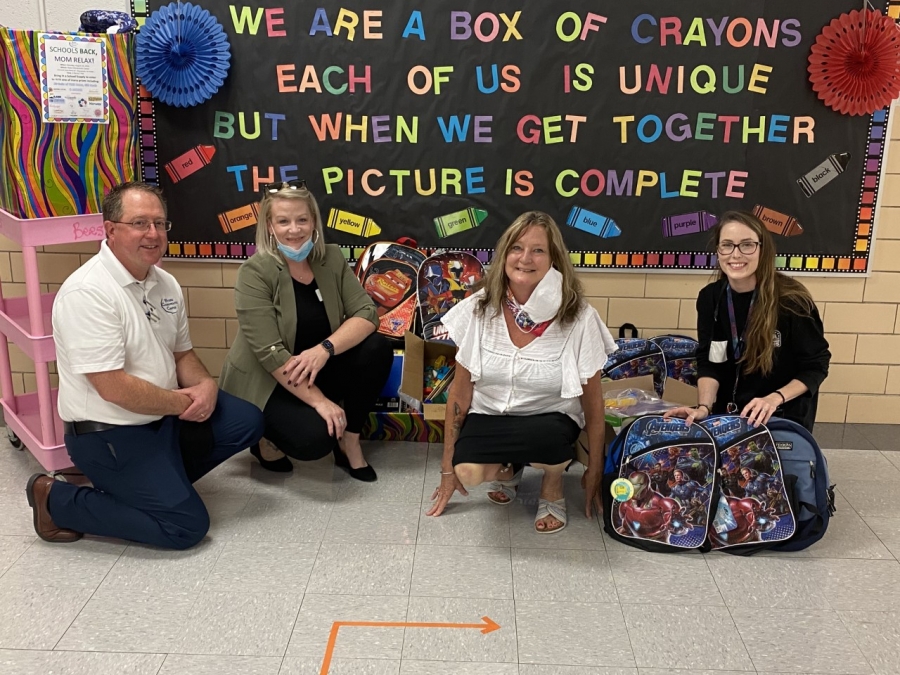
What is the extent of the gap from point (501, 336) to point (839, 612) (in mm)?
1247

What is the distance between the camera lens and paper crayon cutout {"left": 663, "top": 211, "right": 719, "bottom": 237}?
128 inches

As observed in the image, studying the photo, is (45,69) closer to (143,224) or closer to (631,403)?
(143,224)

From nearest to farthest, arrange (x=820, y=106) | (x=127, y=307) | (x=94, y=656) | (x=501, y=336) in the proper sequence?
1. (x=94, y=656)
2. (x=127, y=307)
3. (x=501, y=336)
4. (x=820, y=106)

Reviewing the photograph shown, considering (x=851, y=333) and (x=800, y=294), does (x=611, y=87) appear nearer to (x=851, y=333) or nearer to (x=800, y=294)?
(x=800, y=294)

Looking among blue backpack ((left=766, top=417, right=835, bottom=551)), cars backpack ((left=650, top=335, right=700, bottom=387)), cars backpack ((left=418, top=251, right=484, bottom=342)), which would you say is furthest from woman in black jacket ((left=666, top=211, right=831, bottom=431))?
cars backpack ((left=418, top=251, right=484, bottom=342))

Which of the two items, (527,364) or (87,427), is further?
(527,364)

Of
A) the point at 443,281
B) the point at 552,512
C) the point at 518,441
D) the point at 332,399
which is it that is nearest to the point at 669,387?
the point at 552,512

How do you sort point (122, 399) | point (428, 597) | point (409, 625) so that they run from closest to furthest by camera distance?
point (409, 625)
point (428, 597)
point (122, 399)

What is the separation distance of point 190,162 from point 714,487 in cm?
241

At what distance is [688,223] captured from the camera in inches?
128

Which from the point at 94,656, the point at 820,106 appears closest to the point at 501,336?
the point at 94,656

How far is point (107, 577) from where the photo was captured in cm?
231

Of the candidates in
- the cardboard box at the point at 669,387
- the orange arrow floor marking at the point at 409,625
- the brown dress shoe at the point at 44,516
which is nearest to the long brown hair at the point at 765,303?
the cardboard box at the point at 669,387

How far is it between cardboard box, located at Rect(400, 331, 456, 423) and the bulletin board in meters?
0.50
